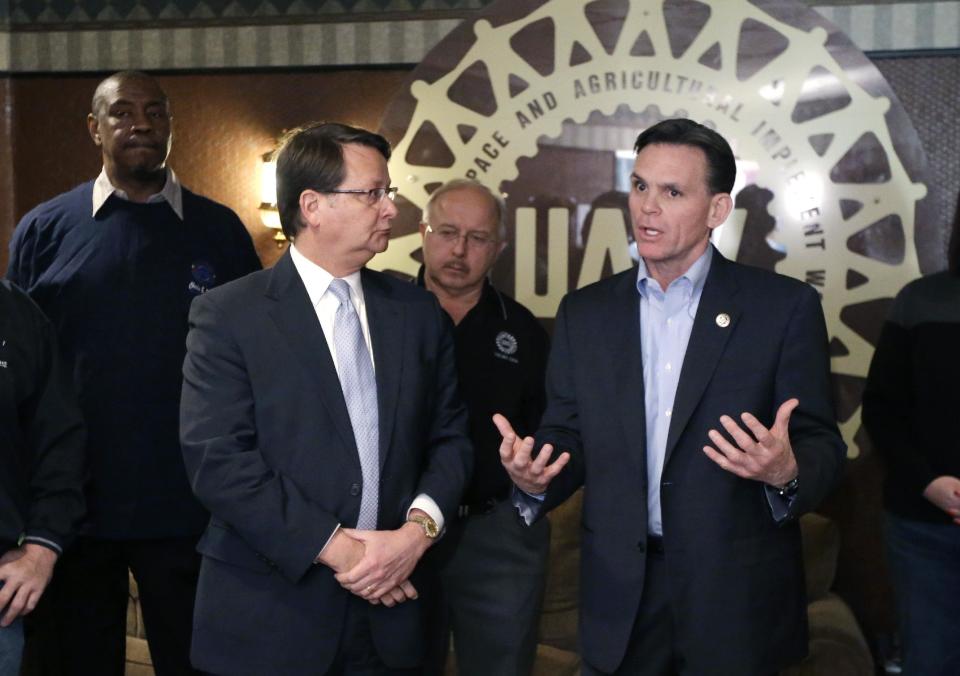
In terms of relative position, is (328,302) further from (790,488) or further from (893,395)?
(893,395)

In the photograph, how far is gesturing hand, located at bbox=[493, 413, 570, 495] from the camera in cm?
220

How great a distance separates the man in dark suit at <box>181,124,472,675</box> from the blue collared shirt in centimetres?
40

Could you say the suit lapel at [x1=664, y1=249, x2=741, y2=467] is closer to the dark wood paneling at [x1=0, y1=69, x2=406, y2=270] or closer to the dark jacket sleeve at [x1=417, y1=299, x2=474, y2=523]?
the dark jacket sleeve at [x1=417, y1=299, x2=474, y2=523]

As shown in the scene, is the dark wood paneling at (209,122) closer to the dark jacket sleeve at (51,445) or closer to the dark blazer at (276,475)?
the dark jacket sleeve at (51,445)

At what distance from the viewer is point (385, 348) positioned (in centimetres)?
236

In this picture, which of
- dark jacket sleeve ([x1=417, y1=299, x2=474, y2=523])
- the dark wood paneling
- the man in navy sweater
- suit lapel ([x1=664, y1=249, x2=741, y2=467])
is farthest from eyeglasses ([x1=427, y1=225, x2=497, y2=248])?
the dark wood paneling

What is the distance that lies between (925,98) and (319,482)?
111 inches

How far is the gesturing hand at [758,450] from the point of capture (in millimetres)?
2064

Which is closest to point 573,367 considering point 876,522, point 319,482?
point 319,482

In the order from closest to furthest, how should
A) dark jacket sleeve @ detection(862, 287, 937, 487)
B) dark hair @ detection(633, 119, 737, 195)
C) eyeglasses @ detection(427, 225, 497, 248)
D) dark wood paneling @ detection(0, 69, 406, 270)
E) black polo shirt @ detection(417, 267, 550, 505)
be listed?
dark hair @ detection(633, 119, 737, 195), dark jacket sleeve @ detection(862, 287, 937, 487), black polo shirt @ detection(417, 267, 550, 505), eyeglasses @ detection(427, 225, 497, 248), dark wood paneling @ detection(0, 69, 406, 270)

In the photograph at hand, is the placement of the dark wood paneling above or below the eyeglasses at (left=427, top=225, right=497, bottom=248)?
above

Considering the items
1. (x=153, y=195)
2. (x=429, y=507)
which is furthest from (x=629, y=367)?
(x=153, y=195)

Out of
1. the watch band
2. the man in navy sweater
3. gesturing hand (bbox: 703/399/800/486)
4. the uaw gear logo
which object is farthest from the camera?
the uaw gear logo

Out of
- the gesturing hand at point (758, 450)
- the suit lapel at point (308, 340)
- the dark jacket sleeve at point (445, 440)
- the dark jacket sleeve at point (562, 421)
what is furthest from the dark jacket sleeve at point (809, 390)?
the suit lapel at point (308, 340)
